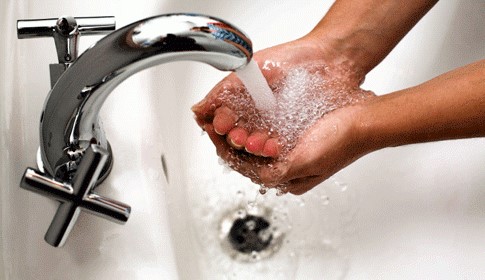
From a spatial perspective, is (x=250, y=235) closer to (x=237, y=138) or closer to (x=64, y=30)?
A: (x=237, y=138)

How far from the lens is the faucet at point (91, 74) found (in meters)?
0.40

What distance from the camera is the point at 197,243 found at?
712 mm

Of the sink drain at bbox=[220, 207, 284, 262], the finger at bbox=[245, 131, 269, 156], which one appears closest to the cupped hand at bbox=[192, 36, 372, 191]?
the finger at bbox=[245, 131, 269, 156]

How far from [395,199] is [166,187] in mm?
304

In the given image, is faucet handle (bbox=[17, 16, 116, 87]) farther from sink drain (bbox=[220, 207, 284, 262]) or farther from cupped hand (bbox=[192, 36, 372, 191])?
sink drain (bbox=[220, 207, 284, 262])

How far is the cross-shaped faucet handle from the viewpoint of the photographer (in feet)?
1.41

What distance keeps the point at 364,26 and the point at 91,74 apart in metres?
0.40

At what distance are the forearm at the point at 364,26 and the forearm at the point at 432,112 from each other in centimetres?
11

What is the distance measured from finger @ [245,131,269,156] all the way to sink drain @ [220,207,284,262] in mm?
148

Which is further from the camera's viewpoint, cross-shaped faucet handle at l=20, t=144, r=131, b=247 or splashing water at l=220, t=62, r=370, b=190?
splashing water at l=220, t=62, r=370, b=190

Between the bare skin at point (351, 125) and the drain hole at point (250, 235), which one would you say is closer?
the bare skin at point (351, 125)

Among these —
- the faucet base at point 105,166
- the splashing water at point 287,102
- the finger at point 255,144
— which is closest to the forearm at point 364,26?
the splashing water at point 287,102

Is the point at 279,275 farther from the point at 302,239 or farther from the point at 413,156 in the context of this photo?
the point at 413,156

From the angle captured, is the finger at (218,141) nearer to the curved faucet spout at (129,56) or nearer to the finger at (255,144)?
the finger at (255,144)
